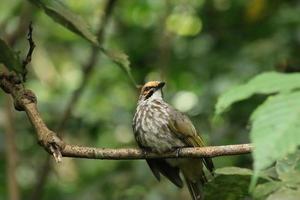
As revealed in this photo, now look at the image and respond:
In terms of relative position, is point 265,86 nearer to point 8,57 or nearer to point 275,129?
point 275,129

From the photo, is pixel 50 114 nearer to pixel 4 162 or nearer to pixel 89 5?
pixel 4 162

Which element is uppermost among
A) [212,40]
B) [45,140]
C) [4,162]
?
[212,40]

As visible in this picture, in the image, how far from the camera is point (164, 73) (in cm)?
541

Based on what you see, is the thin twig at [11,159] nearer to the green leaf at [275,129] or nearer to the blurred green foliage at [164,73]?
the blurred green foliage at [164,73]

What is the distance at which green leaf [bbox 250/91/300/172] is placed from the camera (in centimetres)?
117

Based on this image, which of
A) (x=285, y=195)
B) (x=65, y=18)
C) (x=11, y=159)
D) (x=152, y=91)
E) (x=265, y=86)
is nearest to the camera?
(x=265, y=86)

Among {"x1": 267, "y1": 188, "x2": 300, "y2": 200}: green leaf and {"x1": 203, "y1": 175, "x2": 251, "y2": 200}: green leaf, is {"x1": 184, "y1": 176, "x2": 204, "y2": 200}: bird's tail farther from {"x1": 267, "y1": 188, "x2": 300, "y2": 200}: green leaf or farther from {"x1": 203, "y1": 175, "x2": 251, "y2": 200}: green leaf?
{"x1": 267, "y1": 188, "x2": 300, "y2": 200}: green leaf

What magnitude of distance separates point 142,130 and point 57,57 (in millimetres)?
4891

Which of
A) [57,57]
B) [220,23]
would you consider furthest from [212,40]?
[57,57]

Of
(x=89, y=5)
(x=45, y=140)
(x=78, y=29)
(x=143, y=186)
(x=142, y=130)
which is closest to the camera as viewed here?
(x=45, y=140)

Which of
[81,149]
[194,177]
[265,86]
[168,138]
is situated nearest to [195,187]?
[194,177]

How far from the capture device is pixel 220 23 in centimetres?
573

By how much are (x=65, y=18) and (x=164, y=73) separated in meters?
3.17

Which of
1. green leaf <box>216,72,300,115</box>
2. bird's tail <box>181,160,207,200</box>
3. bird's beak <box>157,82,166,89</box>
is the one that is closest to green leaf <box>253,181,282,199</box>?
green leaf <box>216,72,300,115</box>
